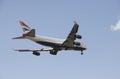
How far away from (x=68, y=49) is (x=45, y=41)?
21.1 feet

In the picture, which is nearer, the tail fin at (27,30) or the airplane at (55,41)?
the airplane at (55,41)

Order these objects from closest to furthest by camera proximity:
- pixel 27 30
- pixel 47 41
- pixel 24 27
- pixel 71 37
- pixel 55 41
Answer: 1. pixel 71 37
2. pixel 47 41
3. pixel 55 41
4. pixel 27 30
5. pixel 24 27

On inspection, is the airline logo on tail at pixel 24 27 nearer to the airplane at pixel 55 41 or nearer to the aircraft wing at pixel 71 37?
the airplane at pixel 55 41

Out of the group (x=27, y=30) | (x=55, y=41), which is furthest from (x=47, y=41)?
(x=27, y=30)

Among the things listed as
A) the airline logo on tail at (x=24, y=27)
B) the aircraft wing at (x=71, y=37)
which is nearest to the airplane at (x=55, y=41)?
the aircraft wing at (x=71, y=37)

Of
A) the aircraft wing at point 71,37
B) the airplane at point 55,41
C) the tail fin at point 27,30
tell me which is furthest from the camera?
the tail fin at point 27,30

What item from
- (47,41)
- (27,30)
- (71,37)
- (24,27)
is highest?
(24,27)

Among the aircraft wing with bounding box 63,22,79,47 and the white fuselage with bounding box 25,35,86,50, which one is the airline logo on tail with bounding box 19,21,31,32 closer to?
the white fuselage with bounding box 25,35,86,50

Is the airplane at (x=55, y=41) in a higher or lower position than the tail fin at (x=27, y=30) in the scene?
lower

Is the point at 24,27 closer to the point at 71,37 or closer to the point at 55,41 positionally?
the point at 55,41

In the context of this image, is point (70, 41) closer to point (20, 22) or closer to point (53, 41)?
point (53, 41)

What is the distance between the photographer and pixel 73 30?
372 feet

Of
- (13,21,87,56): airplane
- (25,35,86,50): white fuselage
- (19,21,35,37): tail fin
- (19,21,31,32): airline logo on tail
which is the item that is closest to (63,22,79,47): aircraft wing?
(13,21,87,56): airplane

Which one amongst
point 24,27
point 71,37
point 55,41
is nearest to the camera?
point 71,37
